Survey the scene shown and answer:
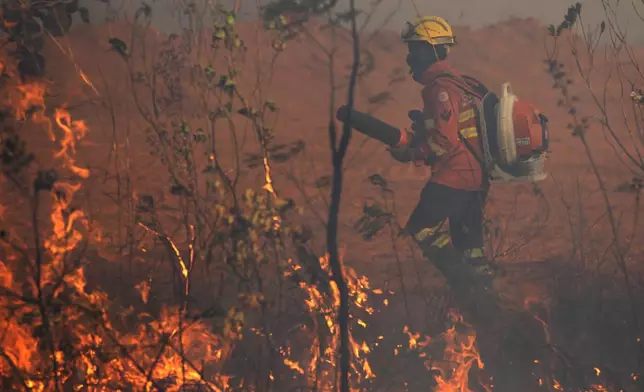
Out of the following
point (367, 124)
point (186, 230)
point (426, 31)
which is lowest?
point (186, 230)

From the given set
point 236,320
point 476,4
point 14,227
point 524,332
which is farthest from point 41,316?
point 476,4

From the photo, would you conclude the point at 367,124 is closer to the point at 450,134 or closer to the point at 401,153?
the point at 401,153

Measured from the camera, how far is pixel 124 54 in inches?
95.3

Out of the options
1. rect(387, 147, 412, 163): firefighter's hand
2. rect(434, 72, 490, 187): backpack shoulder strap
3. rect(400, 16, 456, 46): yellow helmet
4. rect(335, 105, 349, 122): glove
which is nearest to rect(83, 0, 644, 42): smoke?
rect(400, 16, 456, 46): yellow helmet

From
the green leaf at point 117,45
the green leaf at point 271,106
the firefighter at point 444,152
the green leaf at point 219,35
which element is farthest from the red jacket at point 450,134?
the green leaf at point 117,45

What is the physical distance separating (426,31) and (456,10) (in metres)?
0.15

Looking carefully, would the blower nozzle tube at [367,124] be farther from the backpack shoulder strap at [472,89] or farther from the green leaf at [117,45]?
the green leaf at [117,45]

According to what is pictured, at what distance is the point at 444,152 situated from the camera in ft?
8.11

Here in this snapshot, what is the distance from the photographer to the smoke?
245 centimetres

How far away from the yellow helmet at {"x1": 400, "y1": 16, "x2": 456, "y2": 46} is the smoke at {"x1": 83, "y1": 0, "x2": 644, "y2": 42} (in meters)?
0.03

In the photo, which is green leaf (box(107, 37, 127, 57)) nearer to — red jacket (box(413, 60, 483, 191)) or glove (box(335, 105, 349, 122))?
glove (box(335, 105, 349, 122))

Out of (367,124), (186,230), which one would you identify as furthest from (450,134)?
(186,230)

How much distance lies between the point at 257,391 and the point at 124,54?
4.39 ft

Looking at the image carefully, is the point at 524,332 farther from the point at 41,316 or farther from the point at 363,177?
the point at 41,316
